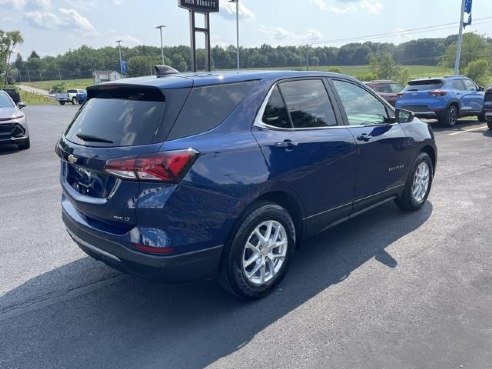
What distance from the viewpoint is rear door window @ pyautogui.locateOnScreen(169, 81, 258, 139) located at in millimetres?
2842

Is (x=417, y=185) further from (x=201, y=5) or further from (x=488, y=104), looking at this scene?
(x=488, y=104)

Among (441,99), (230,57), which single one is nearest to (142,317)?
(441,99)

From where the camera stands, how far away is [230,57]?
4112 cm

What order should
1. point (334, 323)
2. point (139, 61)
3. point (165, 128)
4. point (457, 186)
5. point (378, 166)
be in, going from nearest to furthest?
point (165, 128) → point (334, 323) → point (378, 166) → point (457, 186) → point (139, 61)

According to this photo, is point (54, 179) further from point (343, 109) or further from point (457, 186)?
point (457, 186)

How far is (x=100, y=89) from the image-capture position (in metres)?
3.38

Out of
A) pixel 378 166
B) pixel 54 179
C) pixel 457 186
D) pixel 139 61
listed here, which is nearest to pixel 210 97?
pixel 378 166

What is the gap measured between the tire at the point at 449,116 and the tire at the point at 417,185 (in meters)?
9.49

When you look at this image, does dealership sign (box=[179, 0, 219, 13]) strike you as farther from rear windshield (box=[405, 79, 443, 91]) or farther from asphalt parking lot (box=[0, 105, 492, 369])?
asphalt parking lot (box=[0, 105, 492, 369])

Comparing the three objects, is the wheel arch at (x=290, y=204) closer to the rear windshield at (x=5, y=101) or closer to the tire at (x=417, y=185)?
the tire at (x=417, y=185)

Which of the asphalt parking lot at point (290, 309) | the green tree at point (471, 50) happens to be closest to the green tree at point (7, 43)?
the green tree at point (471, 50)

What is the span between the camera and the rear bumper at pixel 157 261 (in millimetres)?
2777

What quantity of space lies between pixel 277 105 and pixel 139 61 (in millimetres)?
68279

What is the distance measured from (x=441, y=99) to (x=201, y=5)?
8.22m
